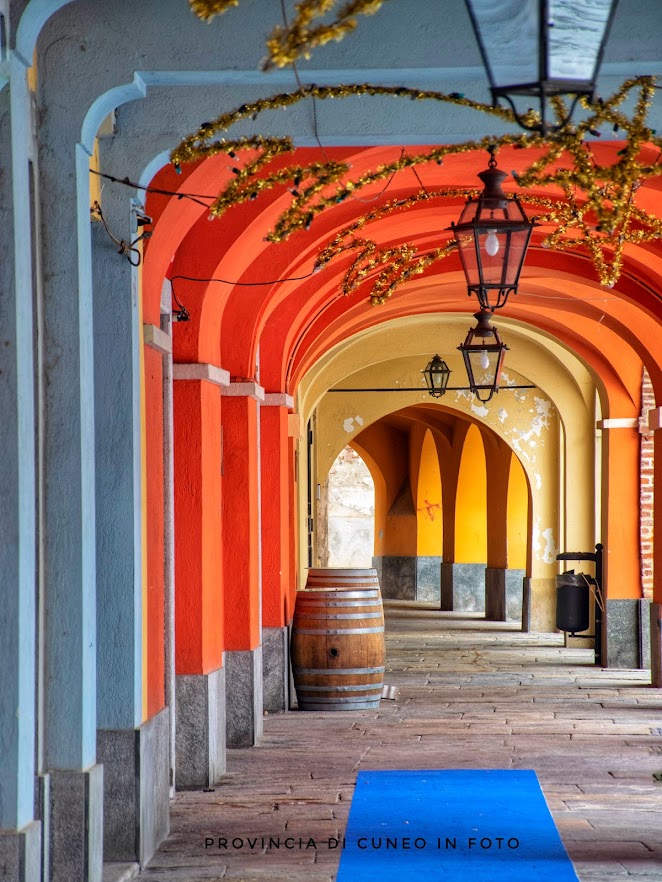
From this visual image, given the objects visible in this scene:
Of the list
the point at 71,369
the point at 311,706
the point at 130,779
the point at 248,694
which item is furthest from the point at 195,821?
the point at 311,706

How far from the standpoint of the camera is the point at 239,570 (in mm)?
8734

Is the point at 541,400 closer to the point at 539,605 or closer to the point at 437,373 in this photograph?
the point at 539,605

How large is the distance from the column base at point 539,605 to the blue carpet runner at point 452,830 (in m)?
9.43

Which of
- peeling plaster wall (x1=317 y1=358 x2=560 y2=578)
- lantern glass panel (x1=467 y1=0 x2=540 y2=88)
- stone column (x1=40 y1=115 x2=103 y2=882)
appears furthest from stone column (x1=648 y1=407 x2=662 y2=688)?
lantern glass panel (x1=467 y1=0 x2=540 y2=88)

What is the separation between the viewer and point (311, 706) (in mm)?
10352

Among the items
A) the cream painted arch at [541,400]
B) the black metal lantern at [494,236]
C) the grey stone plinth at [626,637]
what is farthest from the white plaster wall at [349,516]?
the black metal lantern at [494,236]

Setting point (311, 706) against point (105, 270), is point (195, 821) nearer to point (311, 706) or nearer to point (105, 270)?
point (105, 270)

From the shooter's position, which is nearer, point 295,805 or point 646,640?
point 295,805

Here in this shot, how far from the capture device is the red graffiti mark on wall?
81.4 feet

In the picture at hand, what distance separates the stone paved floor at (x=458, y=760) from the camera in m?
5.76

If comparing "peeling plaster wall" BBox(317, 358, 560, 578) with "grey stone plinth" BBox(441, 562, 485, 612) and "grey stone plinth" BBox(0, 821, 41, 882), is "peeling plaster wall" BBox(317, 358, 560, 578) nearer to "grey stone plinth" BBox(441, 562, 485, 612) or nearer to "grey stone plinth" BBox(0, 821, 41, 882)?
"grey stone plinth" BBox(441, 562, 485, 612)

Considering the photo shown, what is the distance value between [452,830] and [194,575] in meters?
2.00

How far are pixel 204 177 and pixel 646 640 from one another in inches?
349

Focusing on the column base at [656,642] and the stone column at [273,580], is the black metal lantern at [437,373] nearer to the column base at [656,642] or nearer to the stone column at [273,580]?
the column base at [656,642]
